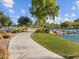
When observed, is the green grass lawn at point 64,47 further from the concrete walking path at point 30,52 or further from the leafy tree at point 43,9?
the leafy tree at point 43,9

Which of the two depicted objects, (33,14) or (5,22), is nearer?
(33,14)

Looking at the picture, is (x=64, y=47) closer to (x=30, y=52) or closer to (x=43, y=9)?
(x=30, y=52)

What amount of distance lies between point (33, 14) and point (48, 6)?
5.06 metres

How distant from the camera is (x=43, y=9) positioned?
204 feet

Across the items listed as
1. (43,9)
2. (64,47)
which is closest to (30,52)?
(64,47)

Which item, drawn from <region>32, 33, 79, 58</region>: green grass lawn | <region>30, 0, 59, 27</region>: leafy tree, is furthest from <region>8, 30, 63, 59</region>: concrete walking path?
<region>30, 0, 59, 27</region>: leafy tree

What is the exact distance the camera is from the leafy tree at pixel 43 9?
61597mm

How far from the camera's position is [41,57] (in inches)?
565

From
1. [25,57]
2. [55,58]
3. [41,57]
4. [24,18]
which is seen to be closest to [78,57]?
[55,58]

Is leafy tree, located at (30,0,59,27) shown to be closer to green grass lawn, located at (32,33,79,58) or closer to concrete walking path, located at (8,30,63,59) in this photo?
green grass lawn, located at (32,33,79,58)

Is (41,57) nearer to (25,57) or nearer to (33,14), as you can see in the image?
(25,57)

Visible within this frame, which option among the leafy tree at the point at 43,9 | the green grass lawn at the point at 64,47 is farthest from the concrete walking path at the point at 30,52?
the leafy tree at the point at 43,9

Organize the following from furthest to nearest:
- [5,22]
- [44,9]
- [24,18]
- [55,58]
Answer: [24,18]
[5,22]
[44,9]
[55,58]

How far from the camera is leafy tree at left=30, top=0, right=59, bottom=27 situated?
202 feet
